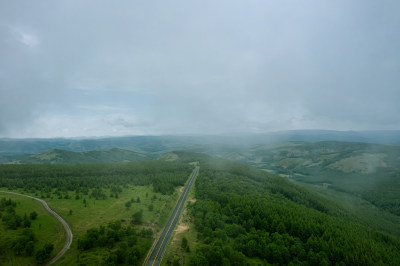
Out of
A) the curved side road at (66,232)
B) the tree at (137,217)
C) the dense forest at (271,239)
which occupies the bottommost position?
the dense forest at (271,239)

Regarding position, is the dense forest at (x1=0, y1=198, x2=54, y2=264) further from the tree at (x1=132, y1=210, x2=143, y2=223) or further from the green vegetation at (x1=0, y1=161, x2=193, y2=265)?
the tree at (x1=132, y1=210, x2=143, y2=223)

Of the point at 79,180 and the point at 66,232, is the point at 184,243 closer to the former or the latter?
the point at 66,232

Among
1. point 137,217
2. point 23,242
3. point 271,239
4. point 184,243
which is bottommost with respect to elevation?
point 271,239

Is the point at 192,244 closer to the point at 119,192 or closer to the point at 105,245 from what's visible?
the point at 105,245

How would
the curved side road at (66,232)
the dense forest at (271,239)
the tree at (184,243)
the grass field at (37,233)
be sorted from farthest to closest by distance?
the tree at (184,243) → the dense forest at (271,239) → the curved side road at (66,232) → the grass field at (37,233)

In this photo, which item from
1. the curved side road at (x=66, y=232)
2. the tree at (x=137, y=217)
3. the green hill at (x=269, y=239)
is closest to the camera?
the curved side road at (x=66, y=232)

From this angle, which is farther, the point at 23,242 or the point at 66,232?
the point at 66,232

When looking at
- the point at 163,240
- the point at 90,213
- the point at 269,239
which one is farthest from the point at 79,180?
the point at 269,239

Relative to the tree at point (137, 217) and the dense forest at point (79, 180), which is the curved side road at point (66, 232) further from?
the tree at point (137, 217)

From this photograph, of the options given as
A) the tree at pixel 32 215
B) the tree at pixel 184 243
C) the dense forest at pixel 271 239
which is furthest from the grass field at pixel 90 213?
the dense forest at pixel 271 239

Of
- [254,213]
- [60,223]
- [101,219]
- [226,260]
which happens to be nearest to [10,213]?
[60,223]

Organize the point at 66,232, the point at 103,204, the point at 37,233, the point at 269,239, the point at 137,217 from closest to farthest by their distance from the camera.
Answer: the point at 37,233 < the point at 66,232 < the point at 269,239 < the point at 137,217 < the point at 103,204
